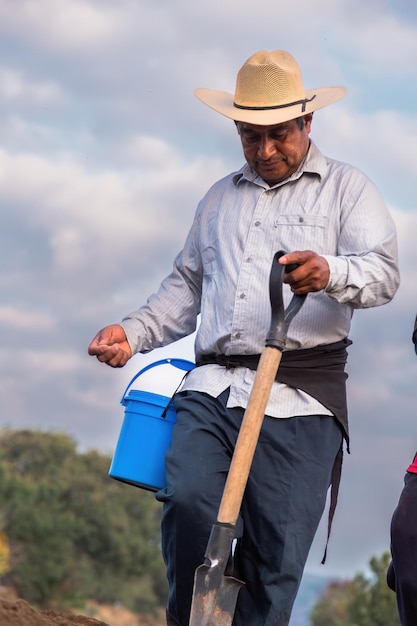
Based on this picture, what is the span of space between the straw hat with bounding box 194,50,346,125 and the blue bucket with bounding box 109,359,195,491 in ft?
4.18

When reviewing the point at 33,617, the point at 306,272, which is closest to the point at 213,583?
the point at 33,617

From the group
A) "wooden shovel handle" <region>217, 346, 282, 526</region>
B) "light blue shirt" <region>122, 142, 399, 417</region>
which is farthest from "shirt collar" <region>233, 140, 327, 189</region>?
"wooden shovel handle" <region>217, 346, 282, 526</region>

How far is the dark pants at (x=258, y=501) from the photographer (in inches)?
169

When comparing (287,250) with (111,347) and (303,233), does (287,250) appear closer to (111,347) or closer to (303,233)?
(303,233)

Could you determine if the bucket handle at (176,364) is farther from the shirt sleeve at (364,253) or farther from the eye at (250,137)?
the eye at (250,137)

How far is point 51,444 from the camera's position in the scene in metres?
44.8

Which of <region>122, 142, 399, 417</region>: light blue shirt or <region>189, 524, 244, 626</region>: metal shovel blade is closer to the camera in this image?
<region>189, 524, 244, 626</region>: metal shovel blade

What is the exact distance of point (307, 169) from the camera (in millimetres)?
4594

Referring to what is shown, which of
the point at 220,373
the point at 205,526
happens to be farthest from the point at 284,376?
the point at 205,526

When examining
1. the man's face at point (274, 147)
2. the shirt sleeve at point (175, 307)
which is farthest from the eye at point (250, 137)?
the shirt sleeve at point (175, 307)

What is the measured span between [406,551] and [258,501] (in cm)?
67

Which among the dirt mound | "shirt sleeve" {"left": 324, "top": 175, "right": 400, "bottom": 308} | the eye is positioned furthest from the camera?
the eye

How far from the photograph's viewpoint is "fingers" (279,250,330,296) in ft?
12.9

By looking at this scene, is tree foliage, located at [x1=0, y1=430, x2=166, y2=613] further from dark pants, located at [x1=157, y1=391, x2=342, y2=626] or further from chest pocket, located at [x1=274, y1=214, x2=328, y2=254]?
chest pocket, located at [x1=274, y1=214, x2=328, y2=254]
